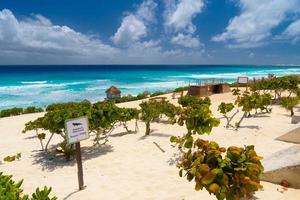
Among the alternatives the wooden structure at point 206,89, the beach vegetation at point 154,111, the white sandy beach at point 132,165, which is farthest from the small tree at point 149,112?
the wooden structure at point 206,89

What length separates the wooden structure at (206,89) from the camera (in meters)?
28.9

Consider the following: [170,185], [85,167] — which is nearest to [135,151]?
[85,167]

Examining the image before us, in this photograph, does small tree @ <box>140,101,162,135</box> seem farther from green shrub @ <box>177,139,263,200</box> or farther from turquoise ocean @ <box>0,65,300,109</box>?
turquoise ocean @ <box>0,65,300,109</box>

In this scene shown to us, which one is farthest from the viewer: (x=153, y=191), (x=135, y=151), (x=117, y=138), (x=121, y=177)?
(x=117, y=138)

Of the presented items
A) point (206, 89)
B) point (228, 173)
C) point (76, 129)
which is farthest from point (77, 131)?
point (206, 89)

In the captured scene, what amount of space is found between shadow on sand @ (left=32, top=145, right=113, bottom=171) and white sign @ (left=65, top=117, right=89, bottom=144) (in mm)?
2843

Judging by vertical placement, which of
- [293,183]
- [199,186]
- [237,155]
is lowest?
[293,183]

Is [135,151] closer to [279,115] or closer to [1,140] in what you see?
[1,140]

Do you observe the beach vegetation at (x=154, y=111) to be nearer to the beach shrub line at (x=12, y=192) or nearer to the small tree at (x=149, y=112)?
the small tree at (x=149, y=112)

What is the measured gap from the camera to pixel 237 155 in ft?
10.8

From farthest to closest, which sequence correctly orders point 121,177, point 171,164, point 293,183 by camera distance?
point 171,164 < point 121,177 < point 293,183

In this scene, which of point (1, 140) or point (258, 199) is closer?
point (258, 199)

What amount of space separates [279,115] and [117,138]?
9060 millimetres

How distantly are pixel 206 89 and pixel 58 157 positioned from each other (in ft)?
69.0
